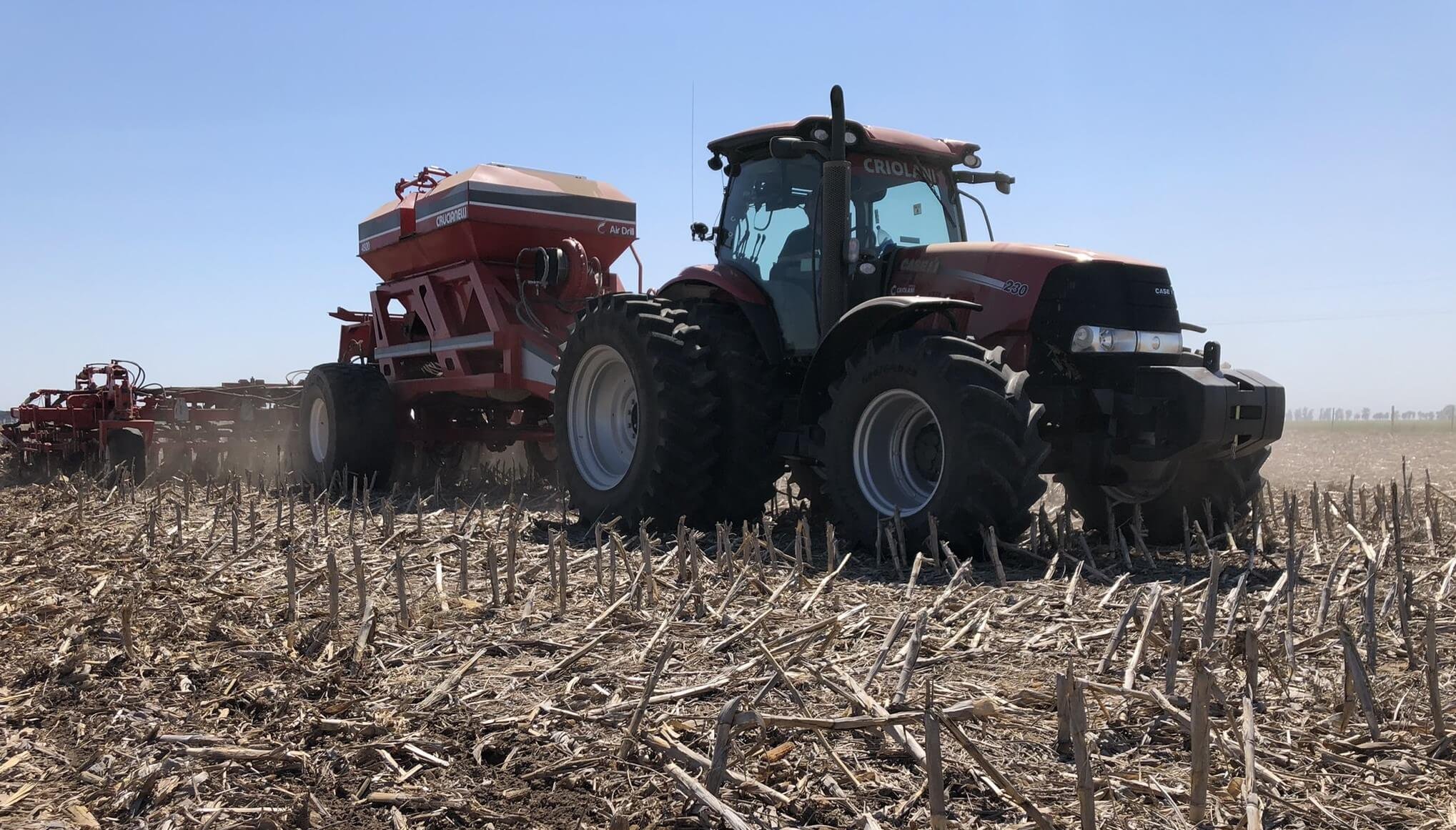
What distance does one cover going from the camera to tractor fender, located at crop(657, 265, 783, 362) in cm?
704

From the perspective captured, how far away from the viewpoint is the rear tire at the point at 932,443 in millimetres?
5445

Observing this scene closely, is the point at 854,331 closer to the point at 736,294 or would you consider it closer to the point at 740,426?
the point at 740,426

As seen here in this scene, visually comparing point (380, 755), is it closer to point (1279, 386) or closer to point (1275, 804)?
point (1275, 804)

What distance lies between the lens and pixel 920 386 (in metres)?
5.75

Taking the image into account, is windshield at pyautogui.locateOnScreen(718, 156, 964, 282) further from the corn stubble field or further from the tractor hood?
the corn stubble field

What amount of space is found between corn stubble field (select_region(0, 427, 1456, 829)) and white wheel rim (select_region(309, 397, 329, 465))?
465cm

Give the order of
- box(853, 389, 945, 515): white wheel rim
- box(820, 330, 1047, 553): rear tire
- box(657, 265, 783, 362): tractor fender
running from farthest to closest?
1. box(657, 265, 783, 362): tractor fender
2. box(853, 389, 945, 515): white wheel rim
3. box(820, 330, 1047, 553): rear tire

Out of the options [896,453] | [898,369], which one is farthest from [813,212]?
[896,453]

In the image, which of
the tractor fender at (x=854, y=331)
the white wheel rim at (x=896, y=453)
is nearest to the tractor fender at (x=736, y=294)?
the tractor fender at (x=854, y=331)

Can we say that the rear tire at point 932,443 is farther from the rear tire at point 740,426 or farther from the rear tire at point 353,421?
the rear tire at point 353,421

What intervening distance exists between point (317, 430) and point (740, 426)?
209 inches

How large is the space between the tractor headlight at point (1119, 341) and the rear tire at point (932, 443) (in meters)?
0.67

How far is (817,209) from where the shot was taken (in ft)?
22.5

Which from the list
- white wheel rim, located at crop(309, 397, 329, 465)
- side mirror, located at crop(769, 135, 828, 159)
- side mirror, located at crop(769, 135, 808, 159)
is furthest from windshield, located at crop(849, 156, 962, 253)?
white wheel rim, located at crop(309, 397, 329, 465)
